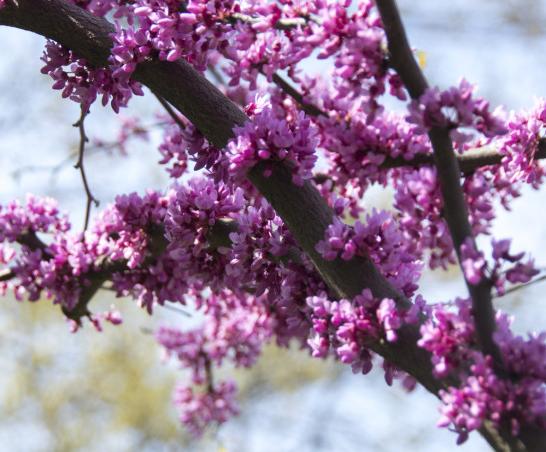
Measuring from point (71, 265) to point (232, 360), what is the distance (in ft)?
8.26

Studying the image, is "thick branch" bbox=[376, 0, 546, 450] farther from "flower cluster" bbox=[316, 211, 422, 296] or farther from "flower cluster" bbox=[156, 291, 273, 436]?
"flower cluster" bbox=[156, 291, 273, 436]

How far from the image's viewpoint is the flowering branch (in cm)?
216

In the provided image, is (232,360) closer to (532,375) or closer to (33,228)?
(33,228)

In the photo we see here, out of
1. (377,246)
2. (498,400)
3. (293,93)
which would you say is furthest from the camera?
(293,93)

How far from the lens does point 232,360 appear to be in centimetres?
629

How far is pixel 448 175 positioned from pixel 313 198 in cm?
66

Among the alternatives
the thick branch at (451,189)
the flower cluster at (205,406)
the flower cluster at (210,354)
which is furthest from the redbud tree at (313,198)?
the flower cluster at (205,406)

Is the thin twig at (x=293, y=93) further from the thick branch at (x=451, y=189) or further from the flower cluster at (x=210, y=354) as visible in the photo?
the flower cluster at (x=210, y=354)

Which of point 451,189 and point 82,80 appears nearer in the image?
point 451,189

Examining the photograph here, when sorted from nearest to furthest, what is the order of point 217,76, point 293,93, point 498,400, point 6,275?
point 498,400
point 293,93
point 6,275
point 217,76

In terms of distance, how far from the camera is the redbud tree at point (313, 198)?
218cm

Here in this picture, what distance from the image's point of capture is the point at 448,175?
220 centimetres

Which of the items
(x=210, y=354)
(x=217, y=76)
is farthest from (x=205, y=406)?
(x=217, y=76)

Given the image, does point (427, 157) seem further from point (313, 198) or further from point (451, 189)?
point (451, 189)
